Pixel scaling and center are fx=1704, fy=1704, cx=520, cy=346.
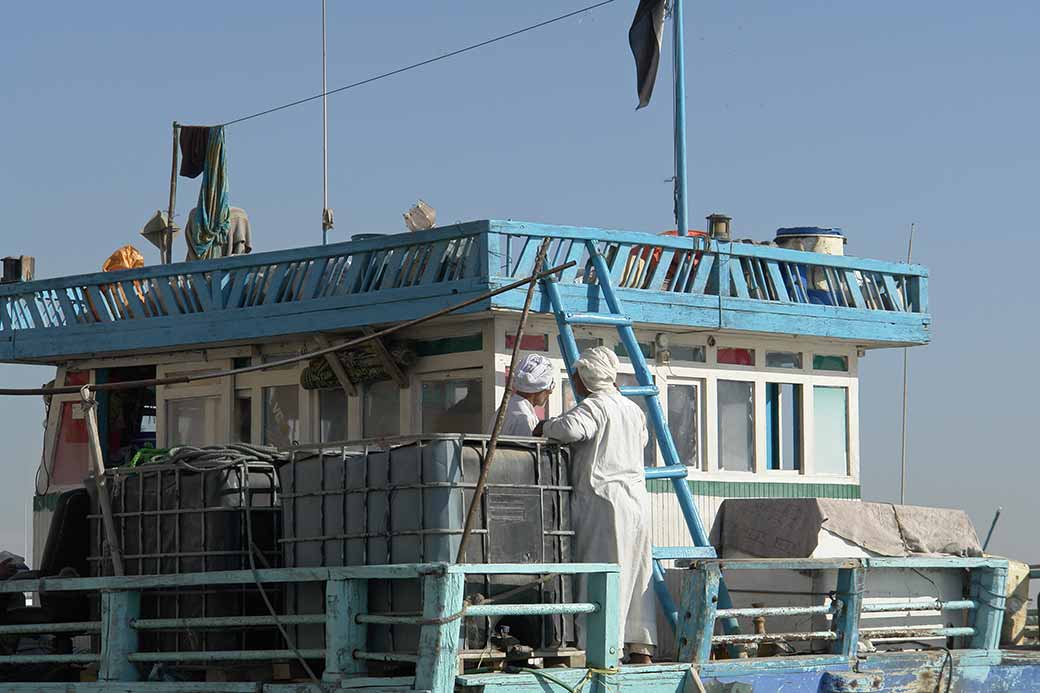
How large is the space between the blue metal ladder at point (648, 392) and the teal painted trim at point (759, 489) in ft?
4.57

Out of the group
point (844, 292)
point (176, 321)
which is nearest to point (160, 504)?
point (176, 321)

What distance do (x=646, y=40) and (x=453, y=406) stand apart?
15.0ft

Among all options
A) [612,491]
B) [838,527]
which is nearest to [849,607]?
[838,527]

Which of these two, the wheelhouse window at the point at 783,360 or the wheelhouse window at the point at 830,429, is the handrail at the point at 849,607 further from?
the wheelhouse window at the point at 783,360

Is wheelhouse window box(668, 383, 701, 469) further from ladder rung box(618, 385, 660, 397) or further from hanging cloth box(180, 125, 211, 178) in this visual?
hanging cloth box(180, 125, 211, 178)

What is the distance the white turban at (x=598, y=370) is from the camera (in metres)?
8.96

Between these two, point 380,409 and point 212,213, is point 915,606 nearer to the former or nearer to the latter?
point 380,409

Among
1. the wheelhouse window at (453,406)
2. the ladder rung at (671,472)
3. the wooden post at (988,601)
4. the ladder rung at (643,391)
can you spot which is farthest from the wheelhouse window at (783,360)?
the wooden post at (988,601)

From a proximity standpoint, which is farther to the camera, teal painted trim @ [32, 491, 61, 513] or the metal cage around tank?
teal painted trim @ [32, 491, 61, 513]

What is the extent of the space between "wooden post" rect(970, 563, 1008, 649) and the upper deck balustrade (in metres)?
2.79

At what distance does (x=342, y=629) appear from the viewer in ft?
26.5

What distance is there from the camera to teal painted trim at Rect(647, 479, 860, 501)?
40.1 feet

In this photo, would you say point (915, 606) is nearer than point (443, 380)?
Yes

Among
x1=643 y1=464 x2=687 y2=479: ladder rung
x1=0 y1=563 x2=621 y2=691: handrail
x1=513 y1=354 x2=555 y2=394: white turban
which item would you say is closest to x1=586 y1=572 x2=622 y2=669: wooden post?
x1=0 y1=563 x2=621 y2=691: handrail
